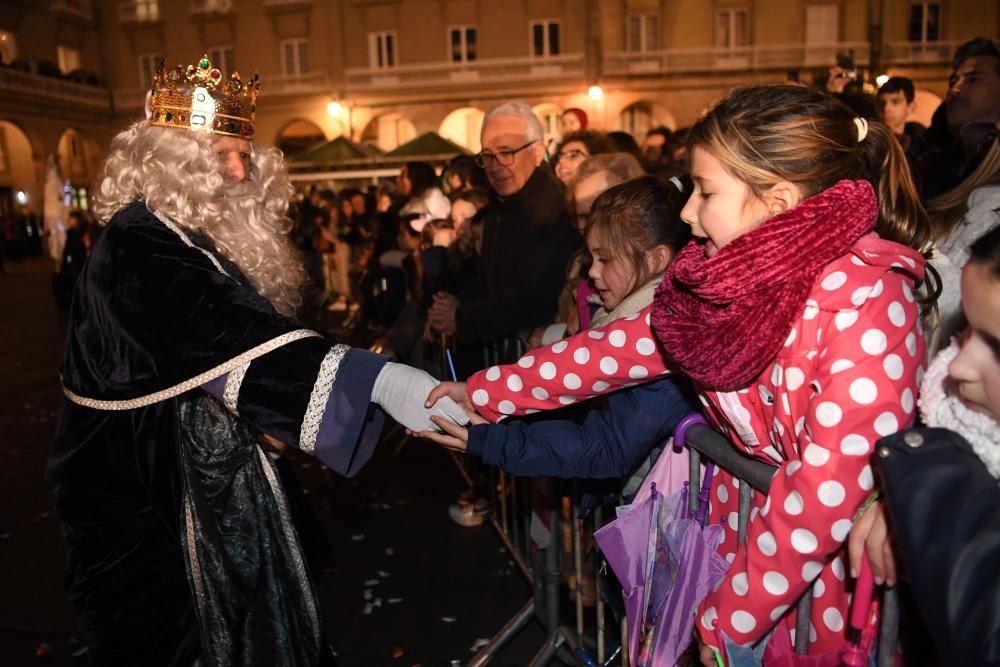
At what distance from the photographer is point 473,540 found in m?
4.27

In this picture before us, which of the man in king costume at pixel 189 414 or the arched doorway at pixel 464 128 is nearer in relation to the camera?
the man in king costume at pixel 189 414

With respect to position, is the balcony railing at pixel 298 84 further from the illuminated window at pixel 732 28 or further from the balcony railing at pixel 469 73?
the illuminated window at pixel 732 28

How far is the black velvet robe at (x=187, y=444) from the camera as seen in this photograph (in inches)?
80.8

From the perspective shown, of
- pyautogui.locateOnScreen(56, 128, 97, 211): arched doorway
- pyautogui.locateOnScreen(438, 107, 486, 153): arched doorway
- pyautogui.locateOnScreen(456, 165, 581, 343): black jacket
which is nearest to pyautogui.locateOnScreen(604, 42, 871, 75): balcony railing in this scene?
pyautogui.locateOnScreen(438, 107, 486, 153): arched doorway

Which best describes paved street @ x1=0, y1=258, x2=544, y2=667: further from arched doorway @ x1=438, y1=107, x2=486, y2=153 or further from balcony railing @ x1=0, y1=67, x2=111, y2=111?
balcony railing @ x1=0, y1=67, x2=111, y2=111

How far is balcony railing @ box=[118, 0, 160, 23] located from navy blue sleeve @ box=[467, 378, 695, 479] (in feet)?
121

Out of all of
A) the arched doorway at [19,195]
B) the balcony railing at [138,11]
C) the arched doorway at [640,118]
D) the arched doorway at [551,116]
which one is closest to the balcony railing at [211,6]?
the balcony railing at [138,11]

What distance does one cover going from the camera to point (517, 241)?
3.76m

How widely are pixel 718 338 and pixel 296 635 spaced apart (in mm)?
1666

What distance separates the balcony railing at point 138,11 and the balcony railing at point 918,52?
30.9m

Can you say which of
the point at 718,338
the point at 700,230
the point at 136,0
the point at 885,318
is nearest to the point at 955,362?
the point at 885,318

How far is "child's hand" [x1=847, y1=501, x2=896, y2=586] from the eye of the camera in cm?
132

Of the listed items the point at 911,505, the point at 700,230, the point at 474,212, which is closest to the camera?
the point at 911,505

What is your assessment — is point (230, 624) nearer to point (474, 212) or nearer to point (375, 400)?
point (375, 400)
